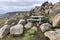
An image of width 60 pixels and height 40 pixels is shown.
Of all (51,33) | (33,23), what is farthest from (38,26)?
(51,33)

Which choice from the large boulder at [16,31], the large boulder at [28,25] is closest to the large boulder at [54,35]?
the large boulder at [16,31]

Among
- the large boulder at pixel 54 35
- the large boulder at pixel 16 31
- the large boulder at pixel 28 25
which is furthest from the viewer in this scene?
the large boulder at pixel 28 25

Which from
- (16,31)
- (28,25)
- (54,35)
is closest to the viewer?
(54,35)

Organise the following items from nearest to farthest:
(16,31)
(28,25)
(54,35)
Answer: (54,35) < (16,31) < (28,25)

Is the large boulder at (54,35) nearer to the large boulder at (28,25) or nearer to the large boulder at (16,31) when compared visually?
the large boulder at (16,31)

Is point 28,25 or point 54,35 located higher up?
point 54,35

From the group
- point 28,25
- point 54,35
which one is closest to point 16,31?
point 28,25

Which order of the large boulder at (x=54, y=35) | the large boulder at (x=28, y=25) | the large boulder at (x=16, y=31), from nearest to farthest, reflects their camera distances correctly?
the large boulder at (x=54, y=35) → the large boulder at (x=16, y=31) → the large boulder at (x=28, y=25)

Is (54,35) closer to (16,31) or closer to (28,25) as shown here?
(16,31)

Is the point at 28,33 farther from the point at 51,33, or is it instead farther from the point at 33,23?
the point at 51,33

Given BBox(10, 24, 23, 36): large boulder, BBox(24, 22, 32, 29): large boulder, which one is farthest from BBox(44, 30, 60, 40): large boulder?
BBox(24, 22, 32, 29): large boulder

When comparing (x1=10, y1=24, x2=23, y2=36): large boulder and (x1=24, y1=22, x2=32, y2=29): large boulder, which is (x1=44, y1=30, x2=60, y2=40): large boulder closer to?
(x1=10, y1=24, x2=23, y2=36): large boulder

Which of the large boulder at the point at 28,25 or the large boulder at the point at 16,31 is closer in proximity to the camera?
the large boulder at the point at 16,31

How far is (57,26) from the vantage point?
11117 millimetres
